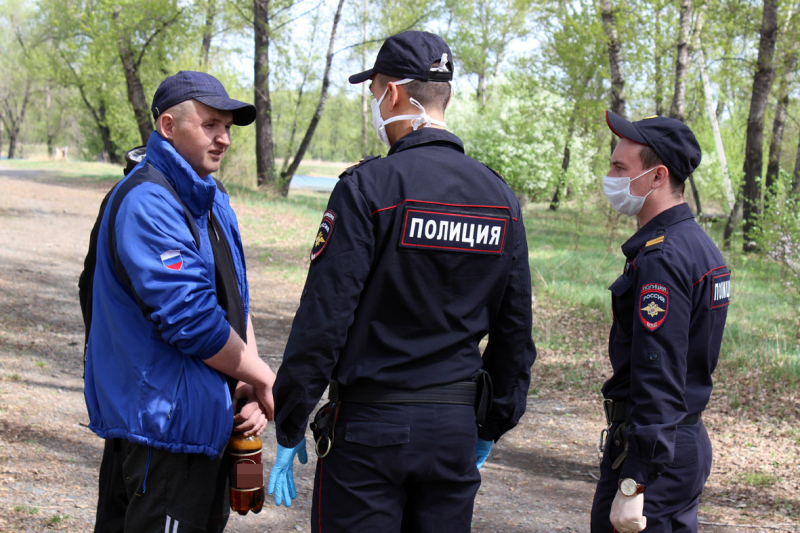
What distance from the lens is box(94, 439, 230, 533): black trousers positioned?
7.48 feet

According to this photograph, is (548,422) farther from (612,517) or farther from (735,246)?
(735,246)

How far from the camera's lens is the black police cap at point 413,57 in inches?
86.5

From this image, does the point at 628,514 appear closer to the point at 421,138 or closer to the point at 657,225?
the point at 657,225

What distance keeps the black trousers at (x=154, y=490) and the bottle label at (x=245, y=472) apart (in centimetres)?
6

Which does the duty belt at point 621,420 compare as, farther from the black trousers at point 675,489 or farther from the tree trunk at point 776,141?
the tree trunk at point 776,141

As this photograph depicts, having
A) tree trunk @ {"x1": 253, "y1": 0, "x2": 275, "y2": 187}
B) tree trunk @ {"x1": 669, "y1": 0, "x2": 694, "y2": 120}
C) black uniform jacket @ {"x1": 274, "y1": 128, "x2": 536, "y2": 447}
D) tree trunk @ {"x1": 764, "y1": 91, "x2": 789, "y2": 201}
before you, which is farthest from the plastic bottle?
tree trunk @ {"x1": 764, "y1": 91, "x2": 789, "y2": 201}

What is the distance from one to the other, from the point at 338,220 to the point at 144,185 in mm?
779

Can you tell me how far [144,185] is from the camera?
2.33 meters

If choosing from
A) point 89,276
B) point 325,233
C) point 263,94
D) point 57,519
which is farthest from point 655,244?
point 263,94

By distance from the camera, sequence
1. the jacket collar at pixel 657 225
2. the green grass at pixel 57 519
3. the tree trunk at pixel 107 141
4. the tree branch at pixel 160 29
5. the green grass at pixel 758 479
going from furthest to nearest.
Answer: the tree trunk at pixel 107 141 < the tree branch at pixel 160 29 < the green grass at pixel 758 479 < the green grass at pixel 57 519 < the jacket collar at pixel 657 225

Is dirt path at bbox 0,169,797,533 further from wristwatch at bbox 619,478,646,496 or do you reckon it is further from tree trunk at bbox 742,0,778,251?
tree trunk at bbox 742,0,778,251

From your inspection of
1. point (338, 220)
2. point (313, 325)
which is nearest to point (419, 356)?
point (313, 325)

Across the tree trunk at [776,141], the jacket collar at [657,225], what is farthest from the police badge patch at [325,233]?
the tree trunk at [776,141]

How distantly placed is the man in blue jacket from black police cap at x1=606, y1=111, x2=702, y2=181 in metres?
1.56
